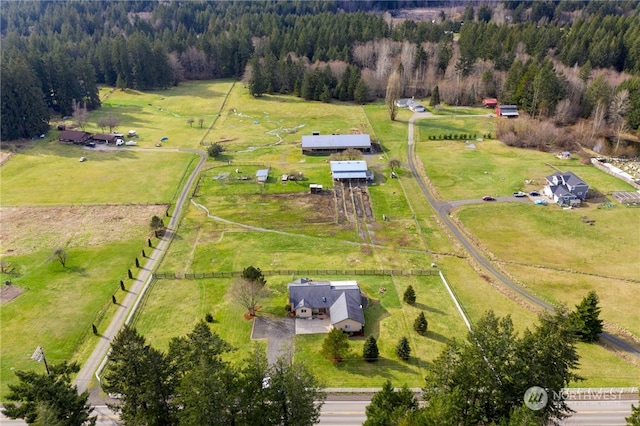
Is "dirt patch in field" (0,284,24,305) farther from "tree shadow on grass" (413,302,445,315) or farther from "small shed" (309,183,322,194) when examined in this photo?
"tree shadow on grass" (413,302,445,315)

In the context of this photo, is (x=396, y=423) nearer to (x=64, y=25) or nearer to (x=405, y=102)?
(x=405, y=102)

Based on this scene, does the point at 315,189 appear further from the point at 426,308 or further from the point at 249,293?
the point at 426,308

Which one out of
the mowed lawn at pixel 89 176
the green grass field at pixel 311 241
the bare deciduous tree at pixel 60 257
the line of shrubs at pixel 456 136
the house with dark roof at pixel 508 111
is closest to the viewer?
the green grass field at pixel 311 241

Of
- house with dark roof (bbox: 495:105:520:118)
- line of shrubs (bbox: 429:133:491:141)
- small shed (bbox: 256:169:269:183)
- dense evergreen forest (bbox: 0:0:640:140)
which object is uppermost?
dense evergreen forest (bbox: 0:0:640:140)

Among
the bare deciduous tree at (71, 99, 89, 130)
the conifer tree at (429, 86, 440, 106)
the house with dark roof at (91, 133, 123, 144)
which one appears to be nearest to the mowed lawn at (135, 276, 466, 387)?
the house with dark roof at (91, 133, 123, 144)

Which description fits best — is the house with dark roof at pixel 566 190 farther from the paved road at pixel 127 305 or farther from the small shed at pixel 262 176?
the paved road at pixel 127 305

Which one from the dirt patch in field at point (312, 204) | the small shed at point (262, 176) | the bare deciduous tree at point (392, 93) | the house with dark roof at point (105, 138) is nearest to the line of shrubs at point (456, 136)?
the bare deciduous tree at point (392, 93)

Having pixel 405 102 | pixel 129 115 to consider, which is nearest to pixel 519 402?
pixel 405 102

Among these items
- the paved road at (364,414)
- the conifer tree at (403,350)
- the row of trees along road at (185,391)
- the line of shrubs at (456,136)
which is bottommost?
the paved road at (364,414)
